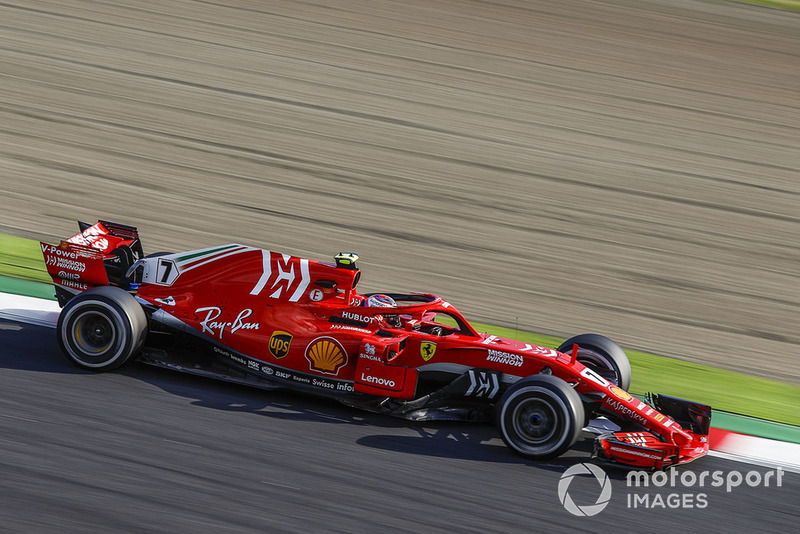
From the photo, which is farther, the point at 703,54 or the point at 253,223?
the point at 703,54

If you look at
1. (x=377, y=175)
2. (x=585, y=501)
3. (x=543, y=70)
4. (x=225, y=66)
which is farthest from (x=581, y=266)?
(x=225, y=66)

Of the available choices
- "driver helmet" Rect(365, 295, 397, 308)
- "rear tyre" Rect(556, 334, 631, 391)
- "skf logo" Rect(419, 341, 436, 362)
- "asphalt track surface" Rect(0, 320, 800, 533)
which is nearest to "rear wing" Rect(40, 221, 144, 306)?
"asphalt track surface" Rect(0, 320, 800, 533)

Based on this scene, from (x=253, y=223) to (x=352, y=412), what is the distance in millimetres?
5247

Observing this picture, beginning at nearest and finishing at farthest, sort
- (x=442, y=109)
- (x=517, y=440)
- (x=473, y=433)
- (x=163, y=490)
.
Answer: (x=163, y=490) → (x=517, y=440) → (x=473, y=433) → (x=442, y=109)

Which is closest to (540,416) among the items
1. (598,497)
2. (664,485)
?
(598,497)

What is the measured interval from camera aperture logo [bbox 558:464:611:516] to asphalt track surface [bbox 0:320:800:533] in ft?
0.20

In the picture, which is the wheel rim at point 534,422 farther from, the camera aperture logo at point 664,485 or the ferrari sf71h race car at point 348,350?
the camera aperture logo at point 664,485

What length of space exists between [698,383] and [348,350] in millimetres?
3638

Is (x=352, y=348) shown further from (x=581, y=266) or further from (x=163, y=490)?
(x=581, y=266)

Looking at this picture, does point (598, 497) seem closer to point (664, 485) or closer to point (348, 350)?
point (664, 485)

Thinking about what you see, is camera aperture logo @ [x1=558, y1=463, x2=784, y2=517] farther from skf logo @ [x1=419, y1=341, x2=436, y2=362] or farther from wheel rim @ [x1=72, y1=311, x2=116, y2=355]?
Result: wheel rim @ [x1=72, y1=311, x2=116, y2=355]

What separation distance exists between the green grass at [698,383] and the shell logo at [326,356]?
2.73 metres

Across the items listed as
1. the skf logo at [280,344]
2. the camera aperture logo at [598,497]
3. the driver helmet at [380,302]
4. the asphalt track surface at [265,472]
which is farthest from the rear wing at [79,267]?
the camera aperture logo at [598,497]

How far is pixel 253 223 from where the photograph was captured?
11.8 meters
